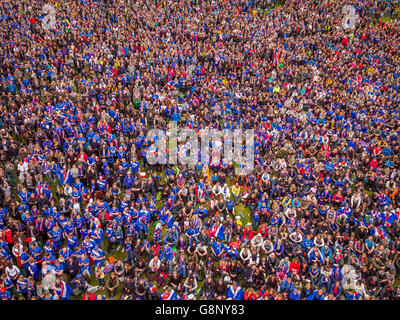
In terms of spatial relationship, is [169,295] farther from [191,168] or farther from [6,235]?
[191,168]

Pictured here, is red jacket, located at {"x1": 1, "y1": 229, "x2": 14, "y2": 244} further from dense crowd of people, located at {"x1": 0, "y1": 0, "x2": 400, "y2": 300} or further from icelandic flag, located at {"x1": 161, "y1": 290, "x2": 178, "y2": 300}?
icelandic flag, located at {"x1": 161, "y1": 290, "x2": 178, "y2": 300}

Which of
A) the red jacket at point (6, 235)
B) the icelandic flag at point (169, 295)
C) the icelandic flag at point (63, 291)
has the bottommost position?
the icelandic flag at point (169, 295)

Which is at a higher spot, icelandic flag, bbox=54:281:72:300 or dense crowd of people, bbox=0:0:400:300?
dense crowd of people, bbox=0:0:400:300

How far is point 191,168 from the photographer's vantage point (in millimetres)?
17031

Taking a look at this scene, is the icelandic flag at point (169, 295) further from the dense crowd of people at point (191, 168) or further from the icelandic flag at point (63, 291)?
the icelandic flag at point (63, 291)

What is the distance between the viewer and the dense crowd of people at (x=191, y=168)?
11820 millimetres

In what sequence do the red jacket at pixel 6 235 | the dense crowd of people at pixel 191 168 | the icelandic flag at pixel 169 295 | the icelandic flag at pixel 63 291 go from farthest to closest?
the red jacket at pixel 6 235 < the dense crowd of people at pixel 191 168 < the icelandic flag at pixel 169 295 < the icelandic flag at pixel 63 291

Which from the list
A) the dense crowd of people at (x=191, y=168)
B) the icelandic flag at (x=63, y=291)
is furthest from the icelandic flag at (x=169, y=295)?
the icelandic flag at (x=63, y=291)

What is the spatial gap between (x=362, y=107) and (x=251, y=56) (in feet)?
35.0

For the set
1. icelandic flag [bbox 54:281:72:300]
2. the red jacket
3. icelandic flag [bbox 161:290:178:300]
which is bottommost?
icelandic flag [bbox 161:290:178:300]

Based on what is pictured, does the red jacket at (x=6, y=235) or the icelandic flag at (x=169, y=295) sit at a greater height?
the red jacket at (x=6, y=235)

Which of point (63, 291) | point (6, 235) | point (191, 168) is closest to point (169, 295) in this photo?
point (63, 291)

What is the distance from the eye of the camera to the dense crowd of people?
11820 millimetres

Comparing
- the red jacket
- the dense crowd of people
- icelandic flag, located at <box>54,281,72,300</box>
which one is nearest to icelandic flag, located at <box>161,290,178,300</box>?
the dense crowd of people
